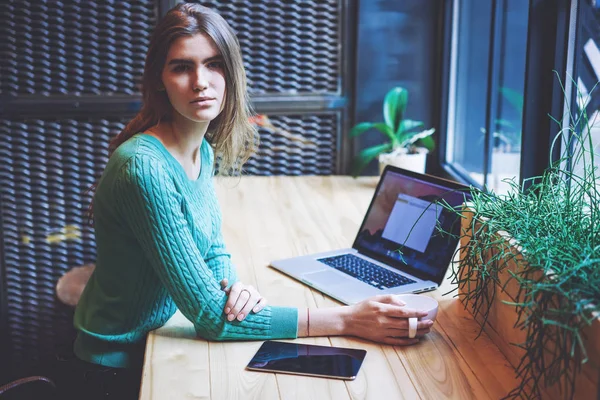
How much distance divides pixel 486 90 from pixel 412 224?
0.80 m

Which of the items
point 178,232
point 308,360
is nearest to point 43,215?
point 178,232

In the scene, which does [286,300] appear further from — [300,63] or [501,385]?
[300,63]

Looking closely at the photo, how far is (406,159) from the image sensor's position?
263 cm

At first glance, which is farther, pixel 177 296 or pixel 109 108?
pixel 109 108

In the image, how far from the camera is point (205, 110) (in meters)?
1.57

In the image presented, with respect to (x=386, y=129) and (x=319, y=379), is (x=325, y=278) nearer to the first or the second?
(x=319, y=379)

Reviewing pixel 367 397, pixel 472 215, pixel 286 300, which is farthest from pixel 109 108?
pixel 367 397

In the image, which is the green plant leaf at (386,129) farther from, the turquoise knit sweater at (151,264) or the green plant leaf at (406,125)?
the turquoise knit sweater at (151,264)

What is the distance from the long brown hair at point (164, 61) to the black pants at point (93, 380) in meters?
0.47

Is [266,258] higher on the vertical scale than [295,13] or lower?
lower

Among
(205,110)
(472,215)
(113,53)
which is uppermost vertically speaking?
(113,53)

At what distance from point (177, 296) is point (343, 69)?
1668mm

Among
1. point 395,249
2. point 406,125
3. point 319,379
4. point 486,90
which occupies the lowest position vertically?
point 319,379

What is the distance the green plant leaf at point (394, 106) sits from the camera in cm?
275
